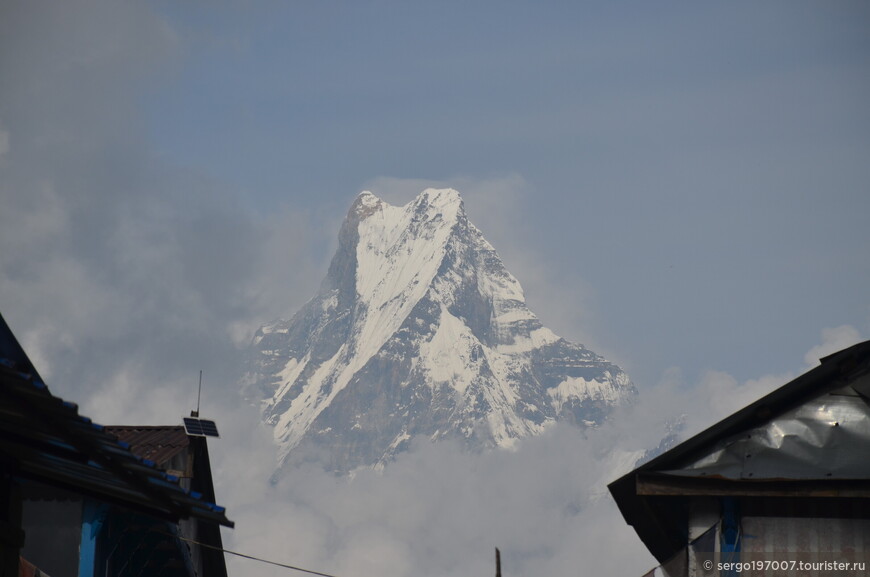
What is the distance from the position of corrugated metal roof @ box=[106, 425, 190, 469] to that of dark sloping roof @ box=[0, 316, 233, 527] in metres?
12.0

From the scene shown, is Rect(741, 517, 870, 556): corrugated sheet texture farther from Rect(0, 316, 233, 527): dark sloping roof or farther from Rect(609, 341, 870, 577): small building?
Rect(0, 316, 233, 527): dark sloping roof

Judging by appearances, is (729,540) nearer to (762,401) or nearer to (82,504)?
(762,401)

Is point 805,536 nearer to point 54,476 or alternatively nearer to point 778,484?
point 778,484

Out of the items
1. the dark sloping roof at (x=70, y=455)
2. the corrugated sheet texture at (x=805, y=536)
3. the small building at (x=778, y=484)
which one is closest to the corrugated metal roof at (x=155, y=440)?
the small building at (x=778, y=484)

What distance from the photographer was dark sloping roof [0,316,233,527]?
902cm

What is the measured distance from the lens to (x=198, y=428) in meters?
25.4

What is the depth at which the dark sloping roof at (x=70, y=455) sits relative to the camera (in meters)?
9.02

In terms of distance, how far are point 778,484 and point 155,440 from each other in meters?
13.3

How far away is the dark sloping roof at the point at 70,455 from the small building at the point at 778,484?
632 cm

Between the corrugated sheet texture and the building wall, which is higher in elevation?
the building wall

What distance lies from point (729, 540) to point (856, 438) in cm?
189

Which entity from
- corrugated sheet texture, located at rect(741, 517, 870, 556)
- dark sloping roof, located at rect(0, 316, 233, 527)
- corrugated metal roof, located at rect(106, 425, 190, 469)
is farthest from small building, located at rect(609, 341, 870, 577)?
corrugated metal roof, located at rect(106, 425, 190, 469)

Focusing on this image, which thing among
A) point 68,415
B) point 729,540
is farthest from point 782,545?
point 68,415

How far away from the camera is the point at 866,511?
51.1 ft
